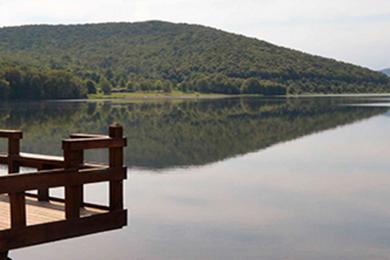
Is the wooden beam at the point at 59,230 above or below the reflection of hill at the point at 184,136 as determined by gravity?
above

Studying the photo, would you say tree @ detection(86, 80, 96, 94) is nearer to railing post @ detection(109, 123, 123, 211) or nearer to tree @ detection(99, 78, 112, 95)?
tree @ detection(99, 78, 112, 95)

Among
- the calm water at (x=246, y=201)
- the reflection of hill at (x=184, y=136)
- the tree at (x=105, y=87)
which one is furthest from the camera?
the tree at (x=105, y=87)

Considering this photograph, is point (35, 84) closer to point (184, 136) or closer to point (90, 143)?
point (184, 136)

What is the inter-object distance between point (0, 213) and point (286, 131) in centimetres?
5366

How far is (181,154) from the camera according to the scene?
42.8 meters

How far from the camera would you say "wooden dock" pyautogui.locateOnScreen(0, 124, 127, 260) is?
8.84 m

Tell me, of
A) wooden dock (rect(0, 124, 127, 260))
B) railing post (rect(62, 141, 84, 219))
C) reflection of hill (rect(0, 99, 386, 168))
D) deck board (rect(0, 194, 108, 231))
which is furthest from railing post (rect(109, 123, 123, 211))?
reflection of hill (rect(0, 99, 386, 168))

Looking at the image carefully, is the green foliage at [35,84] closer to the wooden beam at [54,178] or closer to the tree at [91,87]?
the tree at [91,87]

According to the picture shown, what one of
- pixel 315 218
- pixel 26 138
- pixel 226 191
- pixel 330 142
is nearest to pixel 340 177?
pixel 226 191

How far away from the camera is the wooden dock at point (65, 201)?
8.84m

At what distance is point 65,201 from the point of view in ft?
31.2

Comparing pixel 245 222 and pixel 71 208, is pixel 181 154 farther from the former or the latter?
pixel 71 208

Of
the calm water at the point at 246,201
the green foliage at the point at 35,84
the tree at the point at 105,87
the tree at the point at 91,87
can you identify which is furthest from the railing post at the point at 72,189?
the tree at the point at 105,87

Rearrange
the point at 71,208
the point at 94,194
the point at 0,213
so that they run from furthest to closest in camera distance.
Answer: the point at 94,194 → the point at 0,213 → the point at 71,208
